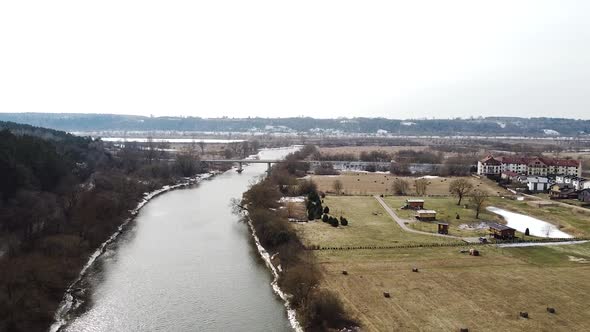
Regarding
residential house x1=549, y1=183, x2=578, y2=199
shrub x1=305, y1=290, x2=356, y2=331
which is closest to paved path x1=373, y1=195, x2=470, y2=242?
shrub x1=305, y1=290, x2=356, y2=331

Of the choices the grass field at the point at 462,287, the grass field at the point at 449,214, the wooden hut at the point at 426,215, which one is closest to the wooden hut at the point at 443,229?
the grass field at the point at 449,214

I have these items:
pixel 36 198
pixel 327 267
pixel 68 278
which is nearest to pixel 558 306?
pixel 327 267

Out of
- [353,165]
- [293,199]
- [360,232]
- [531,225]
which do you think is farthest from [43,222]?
[353,165]

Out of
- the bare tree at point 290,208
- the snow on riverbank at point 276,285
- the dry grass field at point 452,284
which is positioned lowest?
the snow on riverbank at point 276,285

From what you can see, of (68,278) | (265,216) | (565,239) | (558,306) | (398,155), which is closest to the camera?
(558,306)

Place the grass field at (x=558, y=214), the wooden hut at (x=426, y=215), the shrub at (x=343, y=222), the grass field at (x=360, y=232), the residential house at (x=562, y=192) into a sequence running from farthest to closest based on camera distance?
the residential house at (x=562, y=192)
the wooden hut at (x=426, y=215)
the shrub at (x=343, y=222)
the grass field at (x=558, y=214)
the grass field at (x=360, y=232)

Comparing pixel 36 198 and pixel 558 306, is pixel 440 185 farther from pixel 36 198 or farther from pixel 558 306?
pixel 36 198

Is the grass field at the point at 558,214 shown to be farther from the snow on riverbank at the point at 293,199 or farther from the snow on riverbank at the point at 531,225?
the snow on riverbank at the point at 293,199
